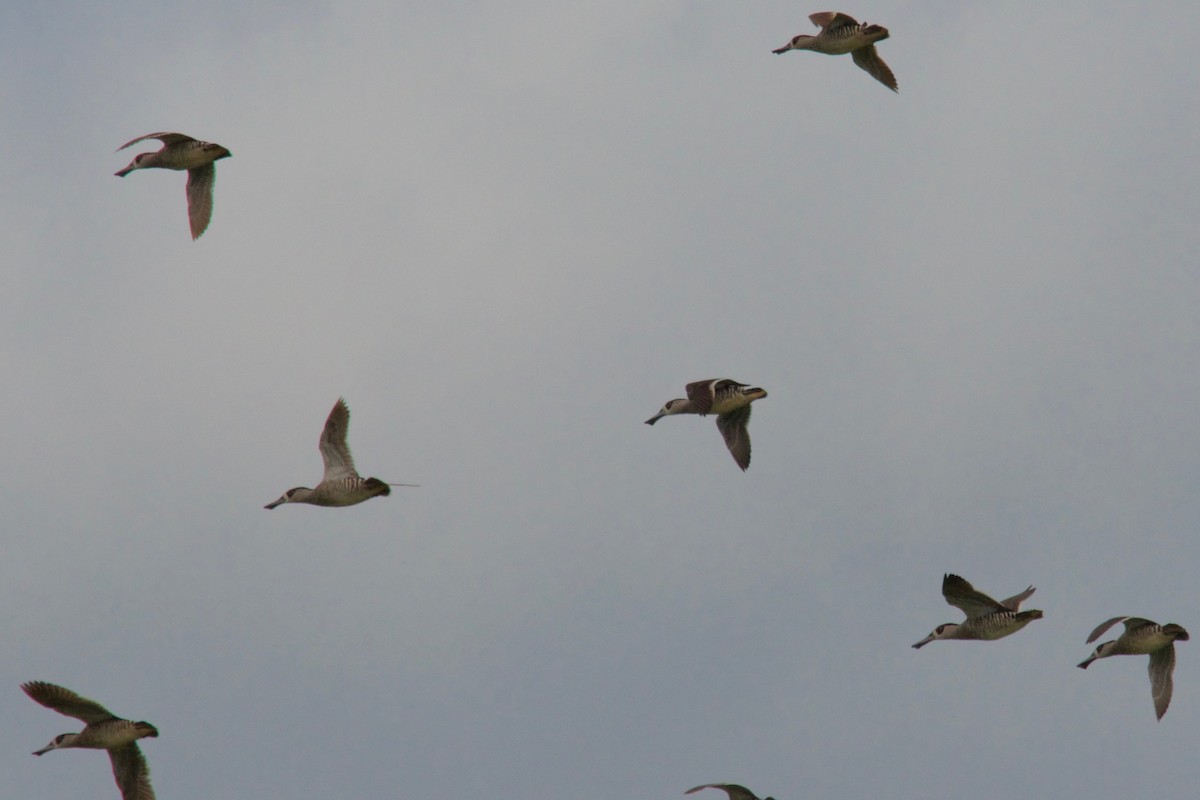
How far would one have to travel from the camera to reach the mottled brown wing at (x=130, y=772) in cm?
2769

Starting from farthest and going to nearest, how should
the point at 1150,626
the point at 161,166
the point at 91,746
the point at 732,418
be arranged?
the point at 732,418 < the point at 161,166 < the point at 1150,626 < the point at 91,746

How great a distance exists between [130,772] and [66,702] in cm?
172

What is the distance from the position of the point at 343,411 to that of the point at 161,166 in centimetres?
558

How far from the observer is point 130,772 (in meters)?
27.7

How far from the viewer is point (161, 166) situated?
31.8 meters

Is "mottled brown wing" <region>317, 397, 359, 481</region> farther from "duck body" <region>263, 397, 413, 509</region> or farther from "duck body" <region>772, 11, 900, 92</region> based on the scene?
"duck body" <region>772, 11, 900, 92</region>

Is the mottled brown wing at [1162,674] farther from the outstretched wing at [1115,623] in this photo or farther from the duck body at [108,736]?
the duck body at [108,736]

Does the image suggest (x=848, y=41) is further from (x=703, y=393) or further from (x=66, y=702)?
(x=66, y=702)

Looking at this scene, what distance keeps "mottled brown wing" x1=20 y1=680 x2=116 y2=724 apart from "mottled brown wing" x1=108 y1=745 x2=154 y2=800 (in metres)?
0.76

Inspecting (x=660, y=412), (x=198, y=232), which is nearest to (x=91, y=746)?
(x=198, y=232)

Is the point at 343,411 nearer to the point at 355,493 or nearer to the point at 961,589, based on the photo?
the point at 355,493

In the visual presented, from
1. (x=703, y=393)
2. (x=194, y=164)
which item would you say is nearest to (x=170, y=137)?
(x=194, y=164)

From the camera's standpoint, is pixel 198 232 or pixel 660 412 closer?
pixel 198 232

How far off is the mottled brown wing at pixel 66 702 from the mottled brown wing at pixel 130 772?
76 cm
